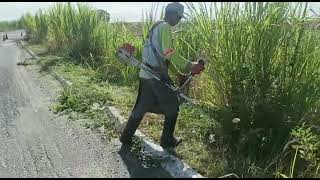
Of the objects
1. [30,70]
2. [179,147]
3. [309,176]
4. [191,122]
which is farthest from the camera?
[30,70]

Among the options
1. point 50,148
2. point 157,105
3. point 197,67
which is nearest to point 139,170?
point 157,105

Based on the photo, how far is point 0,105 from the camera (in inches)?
356

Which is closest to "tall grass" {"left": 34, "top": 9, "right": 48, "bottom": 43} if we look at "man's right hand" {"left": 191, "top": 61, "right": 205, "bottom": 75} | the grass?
the grass

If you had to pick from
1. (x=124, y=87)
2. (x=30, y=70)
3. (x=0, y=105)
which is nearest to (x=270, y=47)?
(x=124, y=87)

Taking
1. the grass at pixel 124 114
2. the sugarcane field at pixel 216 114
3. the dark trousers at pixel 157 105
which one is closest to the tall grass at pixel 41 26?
the grass at pixel 124 114

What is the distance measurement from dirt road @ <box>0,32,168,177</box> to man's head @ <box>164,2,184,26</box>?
178 cm

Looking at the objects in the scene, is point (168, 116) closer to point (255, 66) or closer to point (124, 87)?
point (255, 66)

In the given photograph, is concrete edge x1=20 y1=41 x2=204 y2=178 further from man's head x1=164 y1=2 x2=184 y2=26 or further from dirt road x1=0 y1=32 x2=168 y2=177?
man's head x1=164 y1=2 x2=184 y2=26

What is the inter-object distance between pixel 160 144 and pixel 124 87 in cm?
413

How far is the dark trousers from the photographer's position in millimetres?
5621

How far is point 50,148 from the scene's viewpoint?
6258mm

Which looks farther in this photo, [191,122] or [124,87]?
[124,87]

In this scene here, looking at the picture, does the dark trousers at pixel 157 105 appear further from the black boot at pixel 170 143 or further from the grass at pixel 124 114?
the grass at pixel 124 114

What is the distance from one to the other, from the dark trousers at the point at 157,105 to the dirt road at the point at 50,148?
469mm
